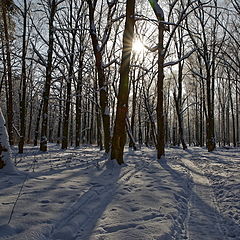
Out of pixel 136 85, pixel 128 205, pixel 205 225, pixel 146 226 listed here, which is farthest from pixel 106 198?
pixel 136 85

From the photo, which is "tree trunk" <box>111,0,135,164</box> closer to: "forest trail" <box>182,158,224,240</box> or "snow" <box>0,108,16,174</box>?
"forest trail" <box>182,158,224,240</box>

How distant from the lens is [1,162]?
6.15 meters

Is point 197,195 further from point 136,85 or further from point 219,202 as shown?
point 136,85

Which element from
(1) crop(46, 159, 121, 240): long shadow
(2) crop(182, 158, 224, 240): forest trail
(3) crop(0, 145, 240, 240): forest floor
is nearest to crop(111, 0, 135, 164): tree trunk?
(3) crop(0, 145, 240, 240): forest floor

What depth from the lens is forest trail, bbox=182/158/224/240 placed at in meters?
3.17

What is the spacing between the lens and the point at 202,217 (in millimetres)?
3852

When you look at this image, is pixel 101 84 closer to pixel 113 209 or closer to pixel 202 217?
pixel 113 209

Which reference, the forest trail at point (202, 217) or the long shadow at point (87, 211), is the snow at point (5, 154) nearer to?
the long shadow at point (87, 211)

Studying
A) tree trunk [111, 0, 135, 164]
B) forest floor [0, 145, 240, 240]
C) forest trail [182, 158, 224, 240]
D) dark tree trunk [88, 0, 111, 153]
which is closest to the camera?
forest floor [0, 145, 240, 240]

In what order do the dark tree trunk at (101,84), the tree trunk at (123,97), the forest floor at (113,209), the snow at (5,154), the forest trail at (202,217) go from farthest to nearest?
the dark tree trunk at (101,84)
the tree trunk at (123,97)
the snow at (5,154)
the forest trail at (202,217)
the forest floor at (113,209)

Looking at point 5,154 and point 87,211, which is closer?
point 87,211

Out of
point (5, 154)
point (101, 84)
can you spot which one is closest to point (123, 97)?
point (101, 84)

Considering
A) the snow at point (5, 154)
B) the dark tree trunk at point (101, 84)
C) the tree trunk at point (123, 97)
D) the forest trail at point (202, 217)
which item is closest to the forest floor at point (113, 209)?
the forest trail at point (202, 217)

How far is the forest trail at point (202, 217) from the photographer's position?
3.17 m
